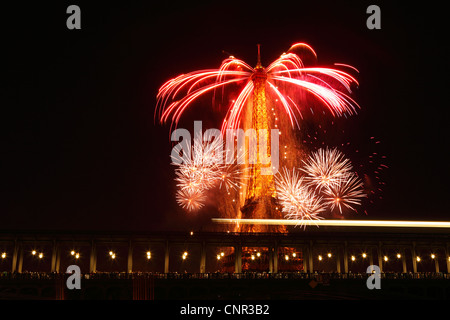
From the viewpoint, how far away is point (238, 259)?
86688mm

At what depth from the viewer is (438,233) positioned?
90.2m

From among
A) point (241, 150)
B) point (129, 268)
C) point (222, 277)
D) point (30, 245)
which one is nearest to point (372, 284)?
point (222, 277)

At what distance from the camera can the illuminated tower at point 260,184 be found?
85.1 metres

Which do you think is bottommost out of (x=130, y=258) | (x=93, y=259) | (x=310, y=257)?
(x=93, y=259)

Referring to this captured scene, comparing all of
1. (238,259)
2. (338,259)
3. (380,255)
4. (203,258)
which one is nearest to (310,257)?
(338,259)

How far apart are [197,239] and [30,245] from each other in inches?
987

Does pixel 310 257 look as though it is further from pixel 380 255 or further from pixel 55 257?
pixel 55 257

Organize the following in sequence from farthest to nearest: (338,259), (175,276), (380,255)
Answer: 1. (338,259)
2. (380,255)
3. (175,276)

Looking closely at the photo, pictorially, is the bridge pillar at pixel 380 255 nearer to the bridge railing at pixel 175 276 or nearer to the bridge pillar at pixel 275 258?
the bridge railing at pixel 175 276

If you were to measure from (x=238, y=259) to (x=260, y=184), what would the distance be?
38.8ft

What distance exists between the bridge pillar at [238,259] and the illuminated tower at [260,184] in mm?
3480

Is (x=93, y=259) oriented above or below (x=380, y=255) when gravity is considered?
below
